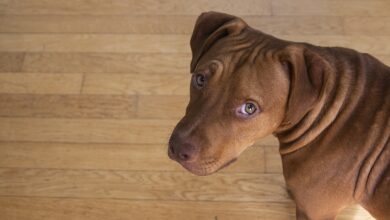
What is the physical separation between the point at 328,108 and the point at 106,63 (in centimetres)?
157

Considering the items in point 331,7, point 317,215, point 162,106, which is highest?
point 331,7

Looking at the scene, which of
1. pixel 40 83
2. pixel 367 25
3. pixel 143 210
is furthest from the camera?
pixel 367 25

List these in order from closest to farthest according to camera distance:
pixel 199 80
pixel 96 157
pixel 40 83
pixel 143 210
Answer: pixel 199 80 → pixel 143 210 → pixel 96 157 → pixel 40 83

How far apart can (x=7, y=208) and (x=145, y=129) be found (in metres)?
0.81

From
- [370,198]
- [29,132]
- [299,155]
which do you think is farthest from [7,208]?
[370,198]

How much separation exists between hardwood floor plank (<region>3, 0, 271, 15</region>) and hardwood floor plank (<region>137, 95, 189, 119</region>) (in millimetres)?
671

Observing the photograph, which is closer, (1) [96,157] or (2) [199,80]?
(2) [199,80]

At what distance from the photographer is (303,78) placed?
1.46 m

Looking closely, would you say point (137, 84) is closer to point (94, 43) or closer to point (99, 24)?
point (94, 43)

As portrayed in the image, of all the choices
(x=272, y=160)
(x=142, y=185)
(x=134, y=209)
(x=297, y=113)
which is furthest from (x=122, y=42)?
(x=297, y=113)

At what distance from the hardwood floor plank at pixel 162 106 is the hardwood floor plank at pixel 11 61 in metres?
0.82

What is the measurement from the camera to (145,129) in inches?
98.6

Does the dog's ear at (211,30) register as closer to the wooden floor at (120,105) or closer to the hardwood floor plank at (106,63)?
the wooden floor at (120,105)

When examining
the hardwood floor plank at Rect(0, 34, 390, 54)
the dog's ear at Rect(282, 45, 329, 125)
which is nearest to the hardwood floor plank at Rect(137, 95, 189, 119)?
the hardwood floor plank at Rect(0, 34, 390, 54)
